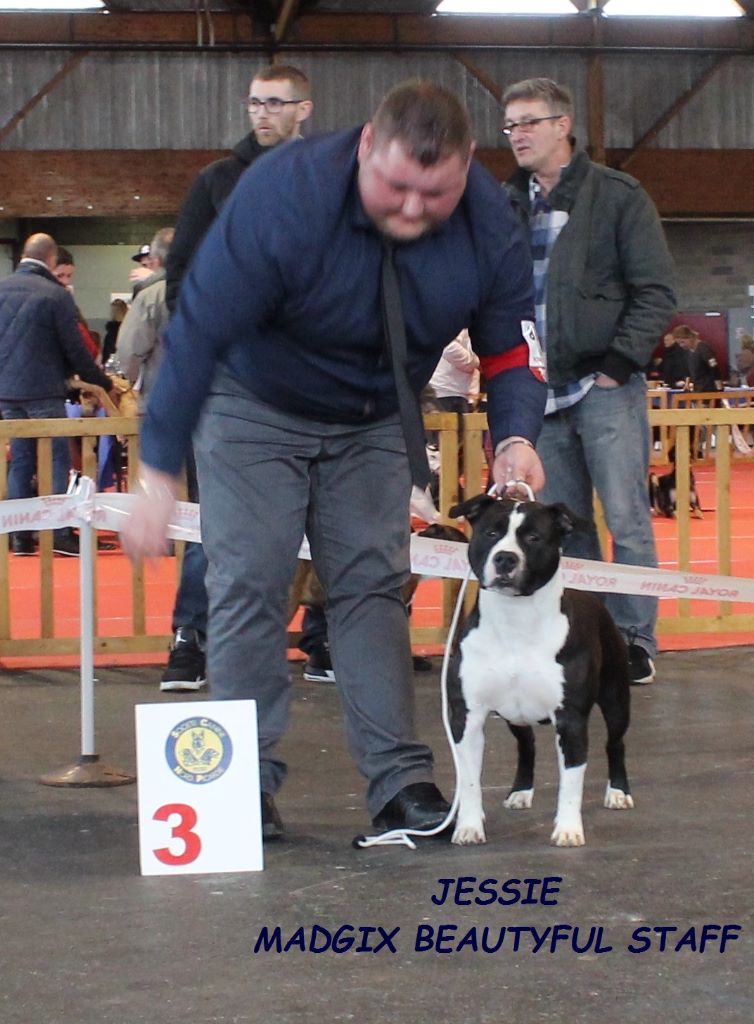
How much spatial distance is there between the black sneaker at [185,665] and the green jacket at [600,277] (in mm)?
1416

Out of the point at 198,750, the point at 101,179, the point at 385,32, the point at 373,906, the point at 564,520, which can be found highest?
the point at 385,32

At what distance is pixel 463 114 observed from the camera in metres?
2.62

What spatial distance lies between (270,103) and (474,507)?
1870 mm

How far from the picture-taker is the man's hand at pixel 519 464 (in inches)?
120

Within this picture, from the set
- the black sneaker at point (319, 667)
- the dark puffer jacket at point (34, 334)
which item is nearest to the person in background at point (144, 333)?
the black sneaker at point (319, 667)

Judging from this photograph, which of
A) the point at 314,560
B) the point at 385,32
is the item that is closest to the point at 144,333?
the point at 314,560

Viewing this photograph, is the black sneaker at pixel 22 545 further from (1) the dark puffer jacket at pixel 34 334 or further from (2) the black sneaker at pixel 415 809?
(2) the black sneaker at pixel 415 809

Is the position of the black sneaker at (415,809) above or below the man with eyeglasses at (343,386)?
below

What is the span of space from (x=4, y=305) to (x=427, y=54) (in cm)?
1077

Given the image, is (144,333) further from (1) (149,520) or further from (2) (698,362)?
(2) (698,362)

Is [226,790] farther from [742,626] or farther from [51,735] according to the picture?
[742,626]

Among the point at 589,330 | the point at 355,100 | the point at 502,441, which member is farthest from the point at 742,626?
the point at 355,100

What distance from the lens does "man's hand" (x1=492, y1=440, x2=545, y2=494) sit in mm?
3061

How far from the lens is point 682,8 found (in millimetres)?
18672
